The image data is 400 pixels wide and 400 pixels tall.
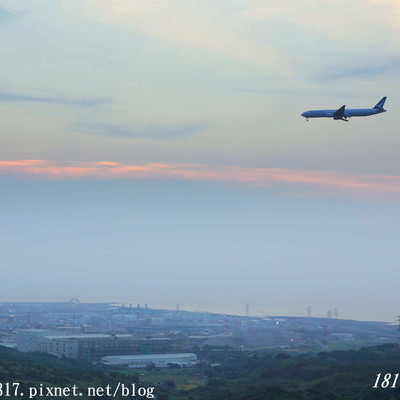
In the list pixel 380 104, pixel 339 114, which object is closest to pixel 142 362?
pixel 339 114

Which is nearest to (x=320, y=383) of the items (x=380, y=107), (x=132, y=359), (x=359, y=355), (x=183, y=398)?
(x=183, y=398)

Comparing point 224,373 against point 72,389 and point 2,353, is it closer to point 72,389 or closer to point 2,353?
point 2,353

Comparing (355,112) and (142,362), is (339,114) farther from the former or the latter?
(142,362)

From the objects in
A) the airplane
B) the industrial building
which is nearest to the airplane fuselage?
the airplane

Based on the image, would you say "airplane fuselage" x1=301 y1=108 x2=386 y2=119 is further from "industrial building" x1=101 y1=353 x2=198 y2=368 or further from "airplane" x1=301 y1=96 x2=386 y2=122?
"industrial building" x1=101 y1=353 x2=198 y2=368

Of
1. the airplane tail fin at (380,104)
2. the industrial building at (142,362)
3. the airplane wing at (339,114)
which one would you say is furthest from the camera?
the industrial building at (142,362)

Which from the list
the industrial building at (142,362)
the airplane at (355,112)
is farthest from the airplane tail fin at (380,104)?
the industrial building at (142,362)

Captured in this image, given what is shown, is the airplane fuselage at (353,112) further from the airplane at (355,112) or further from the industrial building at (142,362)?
the industrial building at (142,362)

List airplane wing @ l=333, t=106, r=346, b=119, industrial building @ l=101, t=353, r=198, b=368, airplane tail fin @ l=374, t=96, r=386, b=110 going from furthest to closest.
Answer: industrial building @ l=101, t=353, r=198, b=368
airplane wing @ l=333, t=106, r=346, b=119
airplane tail fin @ l=374, t=96, r=386, b=110

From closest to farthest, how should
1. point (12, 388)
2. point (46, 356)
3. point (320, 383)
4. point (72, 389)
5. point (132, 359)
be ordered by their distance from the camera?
point (12, 388)
point (72, 389)
point (320, 383)
point (46, 356)
point (132, 359)

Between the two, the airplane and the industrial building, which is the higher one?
the airplane

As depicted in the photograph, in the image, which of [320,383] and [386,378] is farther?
[320,383]
